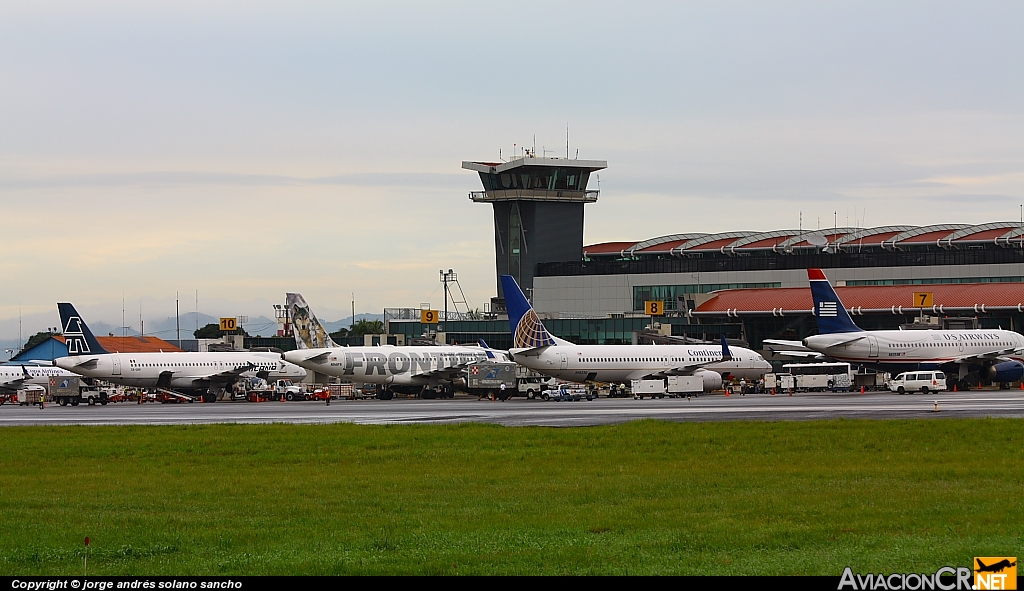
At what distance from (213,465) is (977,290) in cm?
10736

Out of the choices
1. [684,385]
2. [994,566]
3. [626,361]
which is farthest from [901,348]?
[994,566]

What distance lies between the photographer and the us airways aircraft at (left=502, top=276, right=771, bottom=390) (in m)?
83.3

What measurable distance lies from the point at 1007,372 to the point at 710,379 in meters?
24.2

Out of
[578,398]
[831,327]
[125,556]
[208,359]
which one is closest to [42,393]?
[208,359]

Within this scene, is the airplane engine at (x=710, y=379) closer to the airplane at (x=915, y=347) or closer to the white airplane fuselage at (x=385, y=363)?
the airplane at (x=915, y=347)

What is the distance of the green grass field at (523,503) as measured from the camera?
48.4 ft

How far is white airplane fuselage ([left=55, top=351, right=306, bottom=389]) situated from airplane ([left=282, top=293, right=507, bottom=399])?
606 centimetres

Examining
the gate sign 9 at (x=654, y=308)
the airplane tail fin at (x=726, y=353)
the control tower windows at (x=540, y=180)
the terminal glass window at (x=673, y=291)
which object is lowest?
the airplane tail fin at (x=726, y=353)

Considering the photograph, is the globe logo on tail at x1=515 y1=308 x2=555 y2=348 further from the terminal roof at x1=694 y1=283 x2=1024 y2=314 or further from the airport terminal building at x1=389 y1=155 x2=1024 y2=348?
the terminal roof at x1=694 y1=283 x2=1024 y2=314

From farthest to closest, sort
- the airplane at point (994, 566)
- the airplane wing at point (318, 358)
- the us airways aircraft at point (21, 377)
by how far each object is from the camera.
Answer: the us airways aircraft at point (21, 377) < the airplane wing at point (318, 358) < the airplane at point (994, 566)

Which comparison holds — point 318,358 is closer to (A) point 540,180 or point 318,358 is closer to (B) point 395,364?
(B) point 395,364

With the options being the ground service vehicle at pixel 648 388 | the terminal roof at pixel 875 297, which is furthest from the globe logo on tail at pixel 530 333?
the terminal roof at pixel 875 297

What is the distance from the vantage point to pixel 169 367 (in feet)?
294

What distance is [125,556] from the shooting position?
50.2 ft
